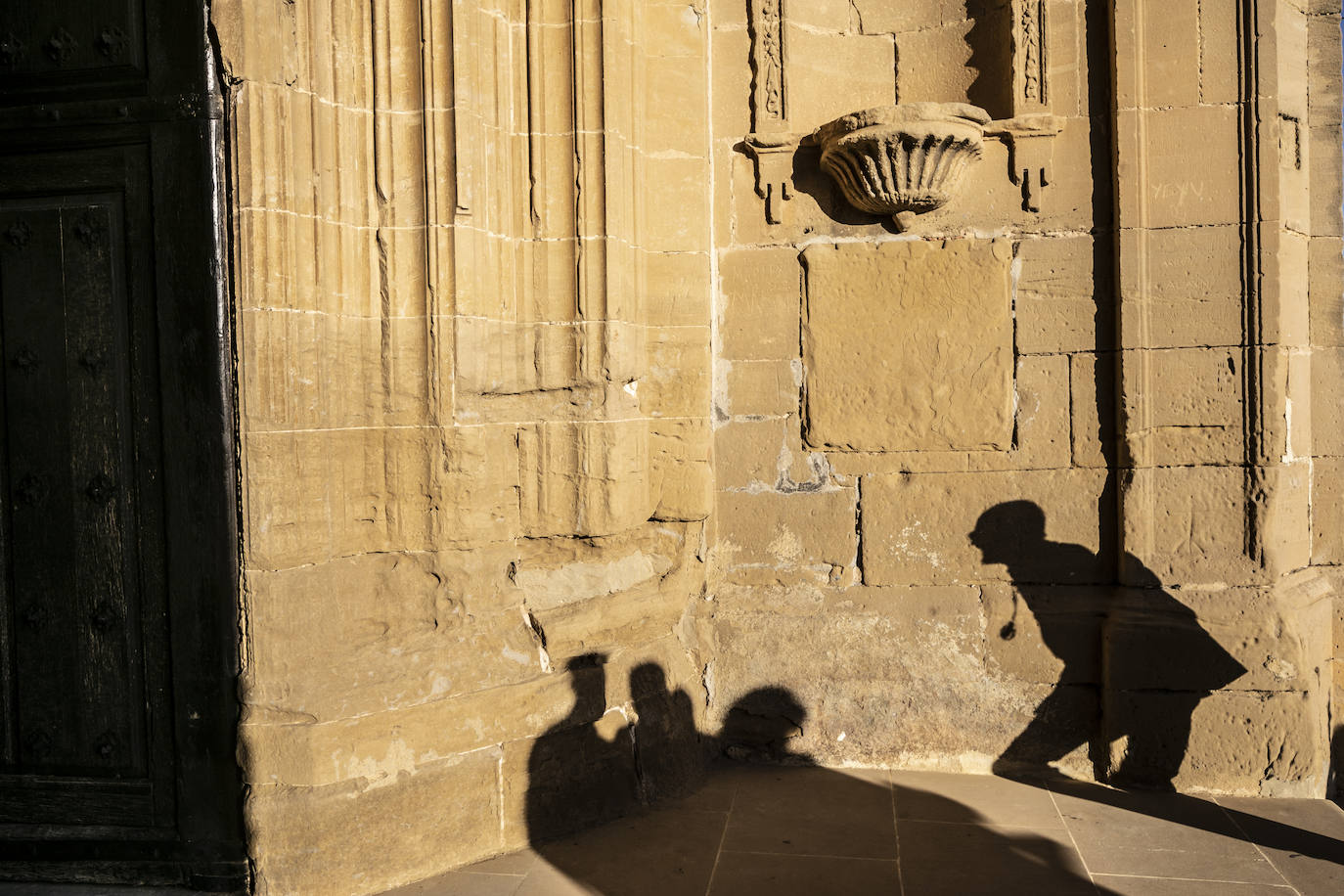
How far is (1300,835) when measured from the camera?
12.2ft

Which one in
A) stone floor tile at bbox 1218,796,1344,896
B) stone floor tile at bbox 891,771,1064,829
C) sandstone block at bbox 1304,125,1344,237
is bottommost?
stone floor tile at bbox 1218,796,1344,896

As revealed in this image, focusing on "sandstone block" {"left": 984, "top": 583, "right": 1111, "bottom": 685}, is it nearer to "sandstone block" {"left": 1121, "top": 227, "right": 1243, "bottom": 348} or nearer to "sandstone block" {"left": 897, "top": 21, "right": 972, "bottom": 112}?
"sandstone block" {"left": 1121, "top": 227, "right": 1243, "bottom": 348}

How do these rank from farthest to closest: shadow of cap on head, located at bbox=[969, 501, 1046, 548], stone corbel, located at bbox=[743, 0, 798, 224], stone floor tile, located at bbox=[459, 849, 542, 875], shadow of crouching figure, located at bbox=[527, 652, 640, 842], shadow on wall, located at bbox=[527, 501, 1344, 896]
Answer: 1. stone corbel, located at bbox=[743, 0, 798, 224]
2. shadow of cap on head, located at bbox=[969, 501, 1046, 548]
3. shadow of crouching figure, located at bbox=[527, 652, 640, 842]
4. shadow on wall, located at bbox=[527, 501, 1344, 896]
5. stone floor tile, located at bbox=[459, 849, 542, 875]

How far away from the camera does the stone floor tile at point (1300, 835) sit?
11.1ft

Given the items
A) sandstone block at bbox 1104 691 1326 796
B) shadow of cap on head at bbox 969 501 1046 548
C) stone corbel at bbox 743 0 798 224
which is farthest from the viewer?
stone corbel at bbox 743 0 798 224

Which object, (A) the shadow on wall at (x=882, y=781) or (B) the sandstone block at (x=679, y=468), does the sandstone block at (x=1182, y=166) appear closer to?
(A) the shadow on wall at (x=882, y=781)

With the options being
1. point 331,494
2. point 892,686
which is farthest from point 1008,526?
point 331,494

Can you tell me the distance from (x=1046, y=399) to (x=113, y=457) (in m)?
3.69

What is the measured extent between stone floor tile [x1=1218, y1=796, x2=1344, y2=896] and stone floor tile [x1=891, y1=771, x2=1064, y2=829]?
2.32 feet

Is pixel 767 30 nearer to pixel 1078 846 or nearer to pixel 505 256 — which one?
pixel 505 256

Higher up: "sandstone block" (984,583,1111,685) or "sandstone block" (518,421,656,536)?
"sandstone block" (518,421,656,536)

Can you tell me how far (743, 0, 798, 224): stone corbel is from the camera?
461cm

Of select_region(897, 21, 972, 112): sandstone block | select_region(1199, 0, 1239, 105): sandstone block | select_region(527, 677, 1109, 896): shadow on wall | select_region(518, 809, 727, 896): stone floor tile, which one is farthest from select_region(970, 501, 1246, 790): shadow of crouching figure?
select_region(897, 21, 972, 112): sandstone block

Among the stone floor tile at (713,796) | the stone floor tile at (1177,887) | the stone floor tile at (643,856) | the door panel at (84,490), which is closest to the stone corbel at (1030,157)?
the stone floor tile at (1177,887)
